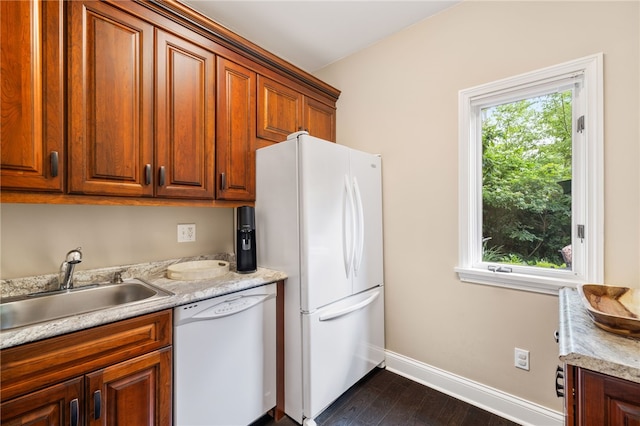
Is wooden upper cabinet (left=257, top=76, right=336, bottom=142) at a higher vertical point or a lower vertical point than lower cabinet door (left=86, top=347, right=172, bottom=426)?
higher

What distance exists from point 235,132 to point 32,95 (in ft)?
3.09

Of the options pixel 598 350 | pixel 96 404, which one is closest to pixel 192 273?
pixel 96 404

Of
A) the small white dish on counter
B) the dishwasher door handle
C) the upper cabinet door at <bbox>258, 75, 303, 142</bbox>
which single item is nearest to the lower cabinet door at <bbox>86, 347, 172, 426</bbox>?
the dishwasher door handle

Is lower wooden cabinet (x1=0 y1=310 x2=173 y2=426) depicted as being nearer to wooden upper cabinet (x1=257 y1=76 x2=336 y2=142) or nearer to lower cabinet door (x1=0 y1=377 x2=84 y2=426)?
lower cabinet door (x1=0 y1=377 x2=84 y2=426)

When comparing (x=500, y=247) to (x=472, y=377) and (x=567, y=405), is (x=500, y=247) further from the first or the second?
(x=567, y=405)

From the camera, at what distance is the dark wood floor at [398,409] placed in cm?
171

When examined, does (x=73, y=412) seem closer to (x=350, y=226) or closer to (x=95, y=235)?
(x=95, y=235)

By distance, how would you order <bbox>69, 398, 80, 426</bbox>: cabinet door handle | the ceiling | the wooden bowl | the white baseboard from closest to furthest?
the wooden bowl → <bbox>69, 398, 80, 426</bbox>: cabinet door handle → the white baseboard → the ceiling

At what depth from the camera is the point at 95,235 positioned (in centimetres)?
160

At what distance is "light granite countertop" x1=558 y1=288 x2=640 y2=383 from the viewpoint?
2.52ft

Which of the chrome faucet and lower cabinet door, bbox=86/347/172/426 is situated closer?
lower cabinet door, bbox=86/347/172/426

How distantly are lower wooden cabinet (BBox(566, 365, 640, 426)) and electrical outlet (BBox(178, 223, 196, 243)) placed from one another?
2.06 m

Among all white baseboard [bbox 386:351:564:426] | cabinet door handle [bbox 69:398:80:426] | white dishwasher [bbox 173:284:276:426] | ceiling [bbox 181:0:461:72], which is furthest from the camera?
ceiling [bbox 181:0:461:72]

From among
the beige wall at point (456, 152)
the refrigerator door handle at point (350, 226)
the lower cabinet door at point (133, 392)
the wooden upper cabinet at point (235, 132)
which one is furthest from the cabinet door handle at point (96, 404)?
the beige wall at point (456, 152)
